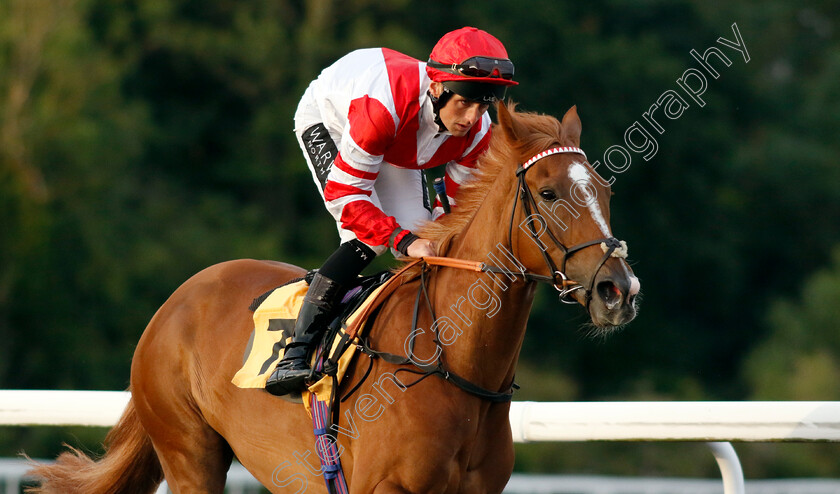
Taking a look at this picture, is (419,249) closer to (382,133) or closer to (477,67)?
(382,133)

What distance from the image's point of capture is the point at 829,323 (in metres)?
21.9

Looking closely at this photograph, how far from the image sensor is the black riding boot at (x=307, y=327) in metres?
3.90

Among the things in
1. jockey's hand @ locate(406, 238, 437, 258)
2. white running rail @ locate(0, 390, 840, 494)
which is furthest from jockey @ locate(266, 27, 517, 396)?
white running rail @ locate(0, 390, 840, 494)

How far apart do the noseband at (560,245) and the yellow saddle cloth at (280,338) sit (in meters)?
0.69

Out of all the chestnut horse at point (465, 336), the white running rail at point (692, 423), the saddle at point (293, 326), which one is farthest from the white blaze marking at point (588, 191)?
the white running rail at point (692, 423)

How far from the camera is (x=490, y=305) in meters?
3.52

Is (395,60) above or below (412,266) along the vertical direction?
above

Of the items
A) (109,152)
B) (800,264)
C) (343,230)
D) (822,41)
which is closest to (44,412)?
(343,230)

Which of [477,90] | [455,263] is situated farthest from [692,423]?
[477,90]

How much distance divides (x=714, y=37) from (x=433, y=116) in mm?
23783

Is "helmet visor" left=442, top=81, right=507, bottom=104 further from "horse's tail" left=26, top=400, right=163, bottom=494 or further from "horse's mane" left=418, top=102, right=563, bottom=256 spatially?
"horse's tail" left=26, top=400, right=163, bottom=494

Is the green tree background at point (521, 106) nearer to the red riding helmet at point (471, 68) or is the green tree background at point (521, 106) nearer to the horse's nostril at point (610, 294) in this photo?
the red riding helmet at point (471, 68)

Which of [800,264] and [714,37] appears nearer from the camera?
[714,37]

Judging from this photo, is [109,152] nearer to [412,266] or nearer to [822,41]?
[412,266]
